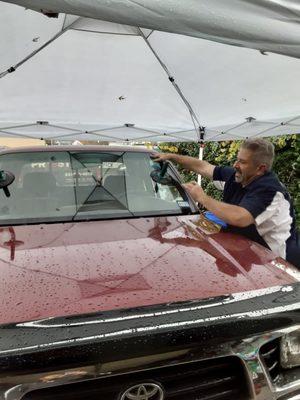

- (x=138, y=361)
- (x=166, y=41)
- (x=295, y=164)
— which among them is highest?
(x=166, y=41)

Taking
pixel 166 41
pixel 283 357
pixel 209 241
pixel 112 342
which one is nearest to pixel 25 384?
pixel 112 342

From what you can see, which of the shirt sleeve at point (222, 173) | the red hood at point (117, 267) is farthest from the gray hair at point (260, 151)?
the red hood at point (117, 267)

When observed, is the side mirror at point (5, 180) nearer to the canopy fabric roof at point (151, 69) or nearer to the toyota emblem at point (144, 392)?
the canopy fabric roof at point (151, 69)

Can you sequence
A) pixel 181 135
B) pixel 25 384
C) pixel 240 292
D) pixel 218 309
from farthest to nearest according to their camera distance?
1. pixel 181 135
2. pixel 240 292
3. pixel 218 309
4. pixel 25 384

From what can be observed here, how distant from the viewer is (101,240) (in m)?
2.33

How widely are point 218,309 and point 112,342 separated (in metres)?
0.45

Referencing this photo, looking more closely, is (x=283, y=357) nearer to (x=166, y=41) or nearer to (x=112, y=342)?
(x=112, y=342)

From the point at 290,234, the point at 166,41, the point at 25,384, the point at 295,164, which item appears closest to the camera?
the point at 25,384

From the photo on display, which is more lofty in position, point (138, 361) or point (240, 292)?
point (240, 292)

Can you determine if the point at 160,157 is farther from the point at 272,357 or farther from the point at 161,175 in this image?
the point at 272,357

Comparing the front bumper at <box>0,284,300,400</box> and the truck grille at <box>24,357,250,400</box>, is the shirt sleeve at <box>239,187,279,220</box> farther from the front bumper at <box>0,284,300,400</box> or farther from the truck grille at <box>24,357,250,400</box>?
the truck grille at <box>24,357,250,400</box>

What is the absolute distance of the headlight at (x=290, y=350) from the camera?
1756 mm

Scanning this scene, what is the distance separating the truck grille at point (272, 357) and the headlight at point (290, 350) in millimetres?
20

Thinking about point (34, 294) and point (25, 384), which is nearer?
point (25, 384)
